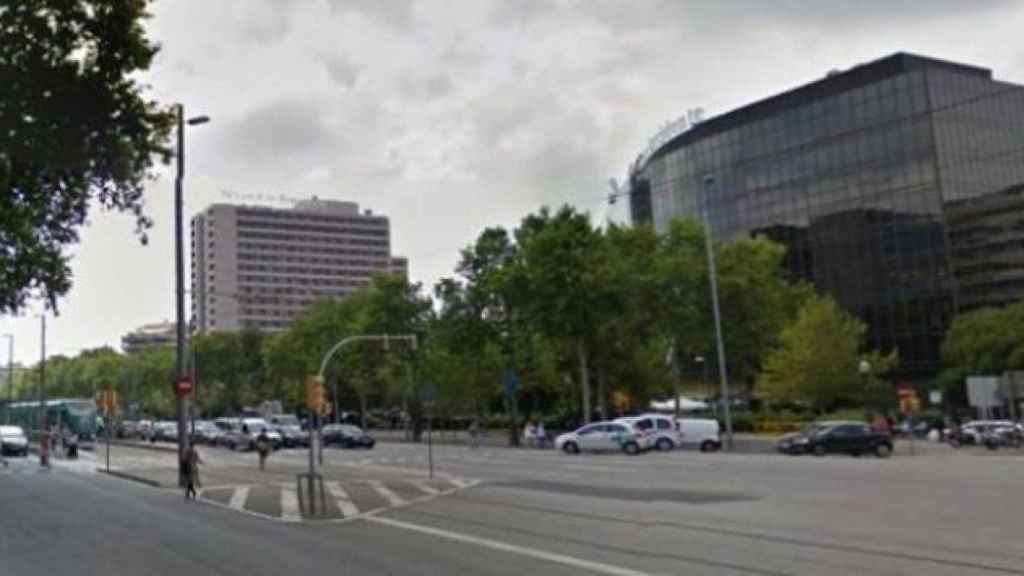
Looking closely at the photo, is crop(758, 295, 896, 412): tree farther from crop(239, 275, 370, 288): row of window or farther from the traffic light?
the traffic light

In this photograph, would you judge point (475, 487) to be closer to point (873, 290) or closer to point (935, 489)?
point (935, 489)

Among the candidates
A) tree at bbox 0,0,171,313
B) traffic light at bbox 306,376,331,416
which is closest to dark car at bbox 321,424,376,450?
traffic light at bbox 306,376,331,416

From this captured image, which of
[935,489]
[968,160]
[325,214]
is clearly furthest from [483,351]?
[935,489]

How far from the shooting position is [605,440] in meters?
53.8

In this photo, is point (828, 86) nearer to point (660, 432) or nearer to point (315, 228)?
point (315, 228)

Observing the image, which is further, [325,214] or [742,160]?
[742,160]

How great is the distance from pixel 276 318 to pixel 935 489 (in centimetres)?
10107

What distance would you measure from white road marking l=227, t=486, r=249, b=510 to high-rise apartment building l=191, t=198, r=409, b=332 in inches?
906

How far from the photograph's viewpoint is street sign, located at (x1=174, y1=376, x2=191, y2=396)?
114 feet

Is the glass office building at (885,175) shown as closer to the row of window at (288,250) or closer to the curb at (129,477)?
the row of window at (288,250)

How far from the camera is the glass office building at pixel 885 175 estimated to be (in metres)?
90.1

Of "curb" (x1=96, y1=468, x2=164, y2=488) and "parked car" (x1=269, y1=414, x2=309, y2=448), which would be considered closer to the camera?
"curb" (x1=96, y1=468, x2=164, y2=488)

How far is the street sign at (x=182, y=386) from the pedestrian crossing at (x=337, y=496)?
311 centimetres

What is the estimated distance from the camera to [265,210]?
2938 inches
